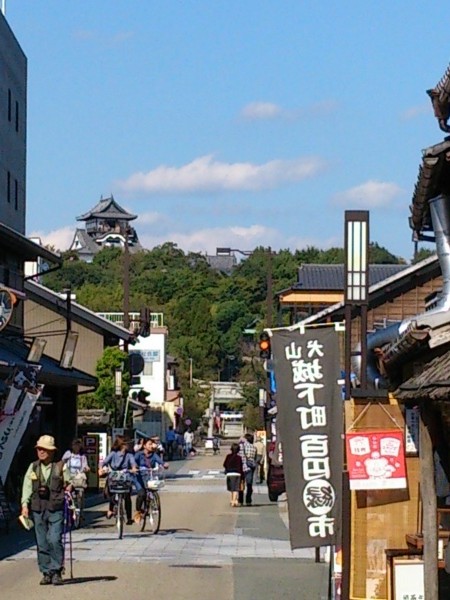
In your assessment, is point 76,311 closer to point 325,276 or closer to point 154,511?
point 325,276

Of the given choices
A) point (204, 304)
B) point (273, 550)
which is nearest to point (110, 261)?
point (204, 304)

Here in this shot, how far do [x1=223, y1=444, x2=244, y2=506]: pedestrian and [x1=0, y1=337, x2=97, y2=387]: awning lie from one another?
430 cm

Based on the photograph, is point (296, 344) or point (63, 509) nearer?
point (296, 344)

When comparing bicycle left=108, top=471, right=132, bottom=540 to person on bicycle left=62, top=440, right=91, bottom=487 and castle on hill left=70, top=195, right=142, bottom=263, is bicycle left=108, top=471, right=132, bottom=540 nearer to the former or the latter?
person on bicycle left=62, top=440, right=91, bottom=487

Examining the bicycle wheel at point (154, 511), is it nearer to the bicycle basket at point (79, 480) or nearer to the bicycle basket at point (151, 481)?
the bicycle basket at point (151, 481)

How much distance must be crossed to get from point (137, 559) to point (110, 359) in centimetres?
2700

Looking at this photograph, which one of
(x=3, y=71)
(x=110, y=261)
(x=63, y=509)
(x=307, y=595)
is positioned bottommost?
(x=307, y=595)

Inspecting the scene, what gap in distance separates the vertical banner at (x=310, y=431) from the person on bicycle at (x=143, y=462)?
943cm

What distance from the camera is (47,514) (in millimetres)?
15086

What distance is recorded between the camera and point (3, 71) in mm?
39938

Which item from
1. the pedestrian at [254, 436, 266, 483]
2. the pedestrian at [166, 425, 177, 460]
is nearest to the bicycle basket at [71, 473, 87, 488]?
the pedestrian at [254, 436, 266, 483]

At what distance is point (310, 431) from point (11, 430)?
9.21m

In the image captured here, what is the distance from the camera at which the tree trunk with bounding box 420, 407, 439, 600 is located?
1042 cm

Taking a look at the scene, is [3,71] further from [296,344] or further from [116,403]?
[296,344]
